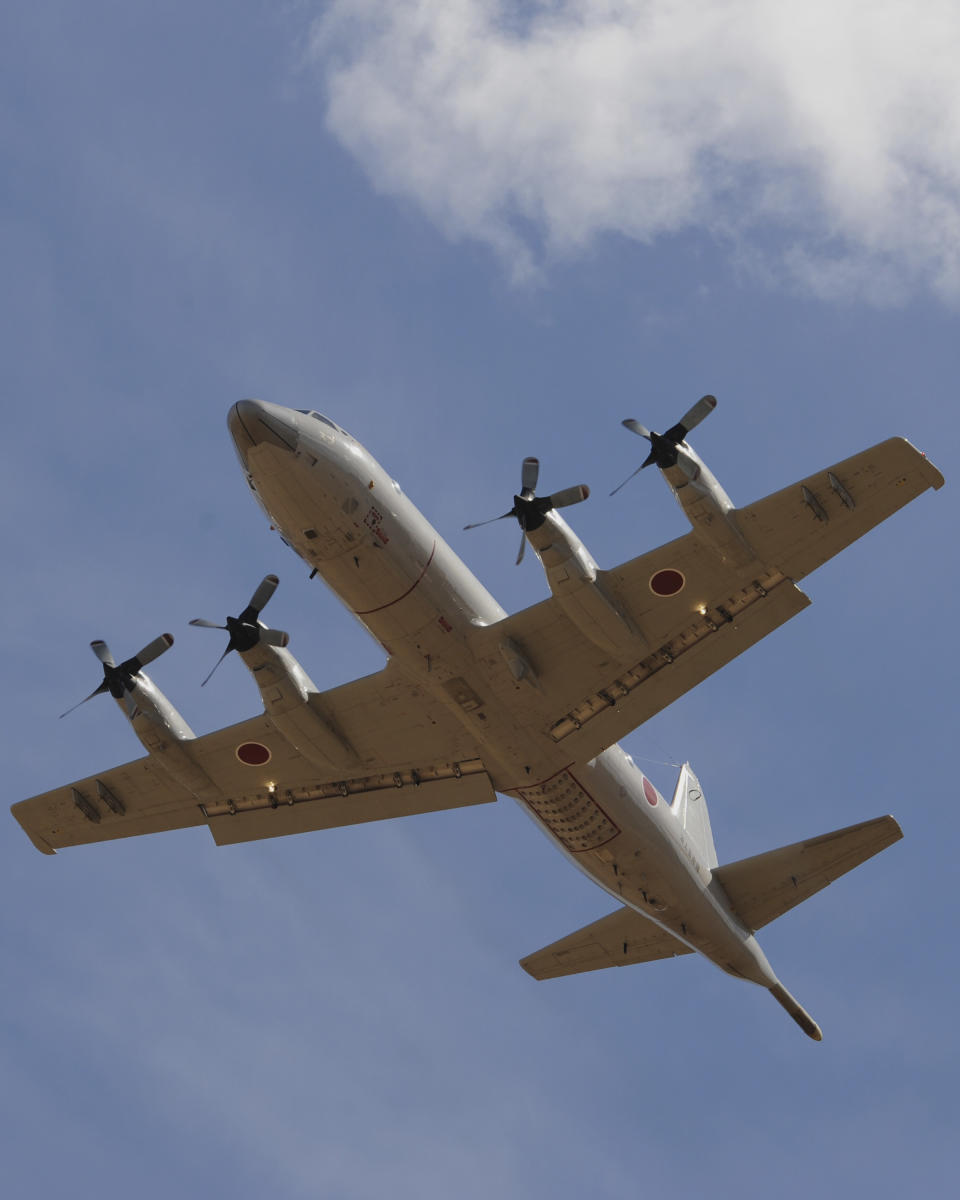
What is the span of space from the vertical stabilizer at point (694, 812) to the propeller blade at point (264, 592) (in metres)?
12.1

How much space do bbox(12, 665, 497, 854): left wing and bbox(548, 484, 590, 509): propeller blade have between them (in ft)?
18.3

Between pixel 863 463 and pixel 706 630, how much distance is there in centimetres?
477

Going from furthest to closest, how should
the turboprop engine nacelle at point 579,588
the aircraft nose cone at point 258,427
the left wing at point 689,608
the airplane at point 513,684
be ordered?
1. the left wing at point 689,608
2. the turboprop engine nacelle at point 579,588
3. the airplane at point 513,684
4. the aircraft nose cone at point 258,427

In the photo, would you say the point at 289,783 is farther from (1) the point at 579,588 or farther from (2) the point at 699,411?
(2) the point at 699,411

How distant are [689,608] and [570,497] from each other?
13.3ft

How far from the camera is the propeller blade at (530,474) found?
26.6 meters

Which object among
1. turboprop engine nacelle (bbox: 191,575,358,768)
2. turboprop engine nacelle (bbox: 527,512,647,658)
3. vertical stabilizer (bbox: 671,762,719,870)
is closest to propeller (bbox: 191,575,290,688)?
turboprop engine nacelle (bbox: 191,575,358,768)

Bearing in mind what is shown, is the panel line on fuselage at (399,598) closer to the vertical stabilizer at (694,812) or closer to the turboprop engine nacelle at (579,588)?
the turboprop engine nacelle at (579,588)

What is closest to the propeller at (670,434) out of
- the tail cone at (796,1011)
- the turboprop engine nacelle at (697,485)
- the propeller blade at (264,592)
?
the turboprop engine nacelle at (697,485)

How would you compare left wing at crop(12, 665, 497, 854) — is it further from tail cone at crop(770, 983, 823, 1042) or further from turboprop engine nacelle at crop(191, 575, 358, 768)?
tail cone at crop(770, 983, 823, 1042)

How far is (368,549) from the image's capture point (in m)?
26.1

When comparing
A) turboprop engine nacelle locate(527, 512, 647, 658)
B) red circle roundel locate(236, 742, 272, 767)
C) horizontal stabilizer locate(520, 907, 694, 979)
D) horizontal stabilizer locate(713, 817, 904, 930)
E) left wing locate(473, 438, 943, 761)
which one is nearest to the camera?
turboprop engine nacelle locate(527, 512, 647, 658)

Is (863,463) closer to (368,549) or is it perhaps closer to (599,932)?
(368,549)

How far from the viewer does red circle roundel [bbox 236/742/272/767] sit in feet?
104
